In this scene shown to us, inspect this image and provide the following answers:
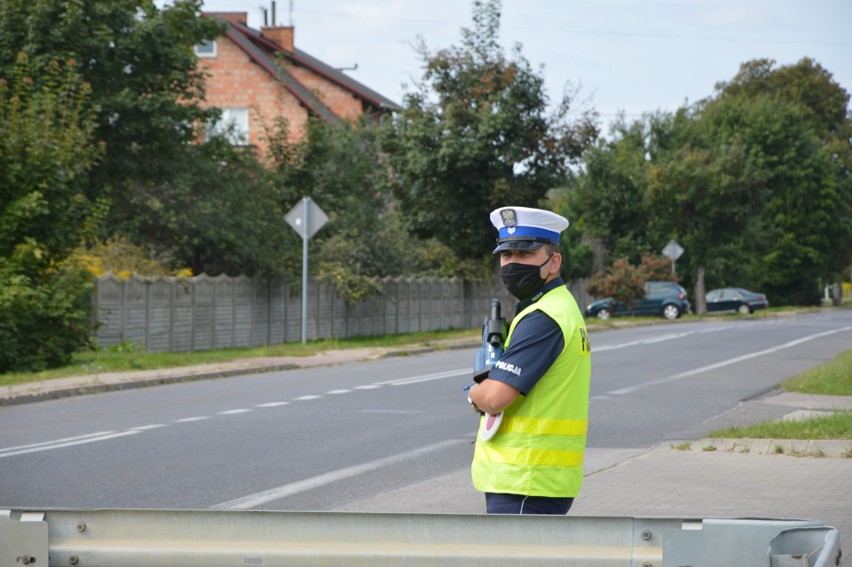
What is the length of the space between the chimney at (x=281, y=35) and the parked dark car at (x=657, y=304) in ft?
62.2

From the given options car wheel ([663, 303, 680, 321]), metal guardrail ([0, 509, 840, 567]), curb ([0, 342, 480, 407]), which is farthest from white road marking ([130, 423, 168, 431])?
car wheel ([663, 303, 680, 321])

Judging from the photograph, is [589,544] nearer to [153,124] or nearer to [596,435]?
[596,435]

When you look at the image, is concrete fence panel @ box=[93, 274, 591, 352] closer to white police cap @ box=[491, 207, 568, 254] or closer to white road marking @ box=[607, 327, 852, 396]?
white road marking @ box=[607, 327, 852, 396]

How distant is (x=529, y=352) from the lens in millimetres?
4129

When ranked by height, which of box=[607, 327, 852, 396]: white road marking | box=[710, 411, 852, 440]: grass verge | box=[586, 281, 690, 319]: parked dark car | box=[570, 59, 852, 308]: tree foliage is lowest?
box=[607, 327, 852, 396]: white road marking

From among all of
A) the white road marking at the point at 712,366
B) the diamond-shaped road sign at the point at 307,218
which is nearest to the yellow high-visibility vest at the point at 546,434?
the white road marking at the point at 712,366

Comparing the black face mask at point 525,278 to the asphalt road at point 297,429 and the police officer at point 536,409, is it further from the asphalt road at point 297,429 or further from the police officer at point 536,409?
the asphalt road at point 297,429

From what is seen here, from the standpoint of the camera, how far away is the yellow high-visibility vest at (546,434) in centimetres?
414

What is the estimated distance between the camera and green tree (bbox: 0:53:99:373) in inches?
786

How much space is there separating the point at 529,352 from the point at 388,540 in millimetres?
825

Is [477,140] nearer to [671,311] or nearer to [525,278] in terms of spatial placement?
[671,311]

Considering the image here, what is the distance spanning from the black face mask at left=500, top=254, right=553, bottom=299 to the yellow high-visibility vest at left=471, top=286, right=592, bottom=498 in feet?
0.31

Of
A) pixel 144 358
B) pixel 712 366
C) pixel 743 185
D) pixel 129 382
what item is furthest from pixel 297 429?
pixel 743 185

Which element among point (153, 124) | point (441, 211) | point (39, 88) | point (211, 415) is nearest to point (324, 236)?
point (441, 211)
